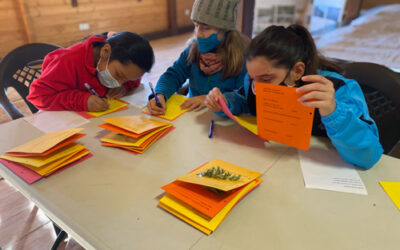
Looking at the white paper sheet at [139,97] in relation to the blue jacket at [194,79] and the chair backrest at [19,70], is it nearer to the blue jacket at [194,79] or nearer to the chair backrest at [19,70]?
the blue jacket at [194,79]

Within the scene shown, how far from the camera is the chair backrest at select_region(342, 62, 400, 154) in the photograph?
1.15 m

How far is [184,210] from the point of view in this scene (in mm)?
664

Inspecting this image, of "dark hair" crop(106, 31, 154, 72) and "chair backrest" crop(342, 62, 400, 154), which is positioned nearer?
"chair backrest" crop(342, 62, 400, 154)

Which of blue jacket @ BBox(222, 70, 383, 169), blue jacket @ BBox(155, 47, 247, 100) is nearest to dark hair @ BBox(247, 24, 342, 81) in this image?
blue jacket @ BBox(222, 70, 383, 169)

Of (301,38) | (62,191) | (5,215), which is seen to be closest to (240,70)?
(301,38)

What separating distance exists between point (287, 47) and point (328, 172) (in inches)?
16.9

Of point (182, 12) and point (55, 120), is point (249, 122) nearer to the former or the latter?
point (55, 120)

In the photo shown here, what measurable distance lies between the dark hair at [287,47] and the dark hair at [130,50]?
563 millimetres

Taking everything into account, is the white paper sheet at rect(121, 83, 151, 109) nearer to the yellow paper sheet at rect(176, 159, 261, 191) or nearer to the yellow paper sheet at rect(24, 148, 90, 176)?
the yellow paper sheet at rect(24, 148, 90, 176)

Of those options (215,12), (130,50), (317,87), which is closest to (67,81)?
(130,50)

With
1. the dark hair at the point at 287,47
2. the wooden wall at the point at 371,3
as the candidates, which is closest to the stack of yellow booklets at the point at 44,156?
the dark hair at the point at 287,47

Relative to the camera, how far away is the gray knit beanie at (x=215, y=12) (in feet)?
4.33

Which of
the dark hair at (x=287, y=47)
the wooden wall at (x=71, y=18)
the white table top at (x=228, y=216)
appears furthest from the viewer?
the wooden wall at (x=71, y=18)

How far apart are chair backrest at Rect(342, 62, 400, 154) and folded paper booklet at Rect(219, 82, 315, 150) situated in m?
0.53
